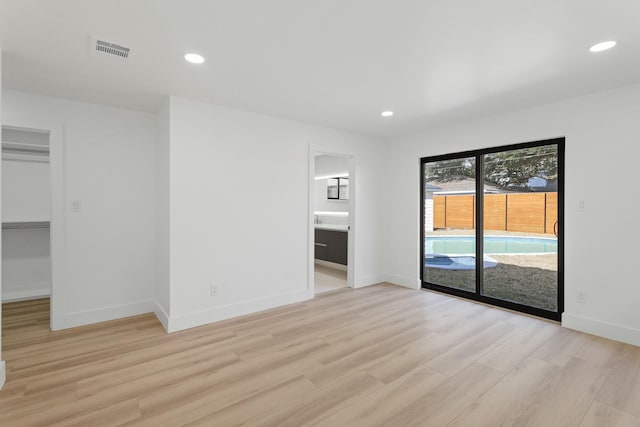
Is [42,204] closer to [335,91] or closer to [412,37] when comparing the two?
[335,91]

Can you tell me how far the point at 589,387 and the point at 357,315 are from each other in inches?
84.2

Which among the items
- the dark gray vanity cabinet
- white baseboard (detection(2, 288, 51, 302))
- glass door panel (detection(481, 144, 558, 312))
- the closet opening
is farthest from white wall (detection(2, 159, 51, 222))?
glass door panel (detection(481, 144, 558, 312))

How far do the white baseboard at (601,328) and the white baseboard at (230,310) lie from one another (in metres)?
3.06

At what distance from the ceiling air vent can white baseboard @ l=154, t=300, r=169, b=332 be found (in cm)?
252

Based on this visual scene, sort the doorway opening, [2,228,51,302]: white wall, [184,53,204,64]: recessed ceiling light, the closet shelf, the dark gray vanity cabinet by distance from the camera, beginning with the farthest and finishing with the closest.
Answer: the dark gray vanity cabinet → the doorway opening → [2,228,51,302]: white wall → the closet shelf → [184,53,204,64]: recessed ceiling light

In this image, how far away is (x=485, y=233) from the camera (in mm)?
4316

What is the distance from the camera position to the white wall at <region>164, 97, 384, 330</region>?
336cm

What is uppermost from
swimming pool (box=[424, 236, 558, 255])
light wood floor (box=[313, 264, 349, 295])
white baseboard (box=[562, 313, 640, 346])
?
swimming pool (box=[424, 236, 558, 255])

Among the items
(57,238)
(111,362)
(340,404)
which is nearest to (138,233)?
(57,238)

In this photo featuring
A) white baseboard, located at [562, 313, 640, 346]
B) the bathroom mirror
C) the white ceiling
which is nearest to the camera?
the white ceiling

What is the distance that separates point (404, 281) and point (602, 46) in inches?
149

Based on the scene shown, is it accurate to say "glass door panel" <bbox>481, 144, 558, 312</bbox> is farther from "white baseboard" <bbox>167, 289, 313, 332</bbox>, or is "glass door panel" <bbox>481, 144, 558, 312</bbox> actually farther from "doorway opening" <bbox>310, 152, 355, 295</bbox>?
"white baseboard" <bbox>167, 289, 313, 332</bbox>

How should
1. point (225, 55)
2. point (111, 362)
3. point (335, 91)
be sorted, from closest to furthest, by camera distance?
1. point (225, 55)
2. point (111, 362)
3. point (335, 91)

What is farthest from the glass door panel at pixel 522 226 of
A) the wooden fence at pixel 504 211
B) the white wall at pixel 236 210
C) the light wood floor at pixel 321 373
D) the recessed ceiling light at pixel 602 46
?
the white wall at pixel 236 210
